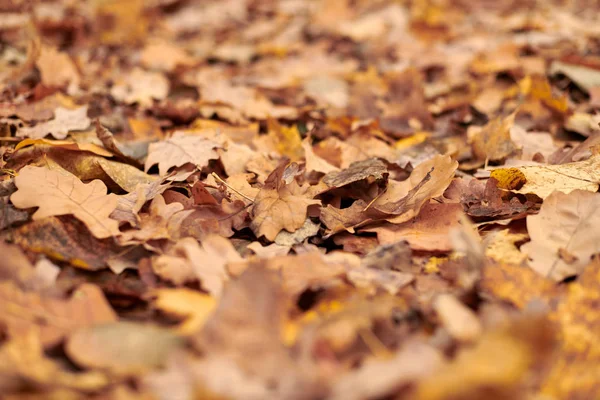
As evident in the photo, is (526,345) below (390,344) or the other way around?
the other way around

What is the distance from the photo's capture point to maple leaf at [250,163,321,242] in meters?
1.49

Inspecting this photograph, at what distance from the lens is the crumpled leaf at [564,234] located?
1256 mm

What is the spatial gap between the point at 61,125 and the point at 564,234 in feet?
5.91

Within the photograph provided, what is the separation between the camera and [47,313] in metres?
1.02

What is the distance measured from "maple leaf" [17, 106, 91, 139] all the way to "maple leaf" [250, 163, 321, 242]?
35.8 inches

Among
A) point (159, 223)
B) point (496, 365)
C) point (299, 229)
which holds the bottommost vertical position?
point (299, 229)

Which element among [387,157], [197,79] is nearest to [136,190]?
[387,157]

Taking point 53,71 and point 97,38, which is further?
point 97,38

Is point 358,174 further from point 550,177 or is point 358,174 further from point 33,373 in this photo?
point 33,373

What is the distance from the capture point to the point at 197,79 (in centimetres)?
292

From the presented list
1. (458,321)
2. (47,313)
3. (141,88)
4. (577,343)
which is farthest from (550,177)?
(141,88)

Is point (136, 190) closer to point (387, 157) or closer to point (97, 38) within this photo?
point (387, 157)

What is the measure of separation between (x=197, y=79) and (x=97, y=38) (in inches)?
46.1

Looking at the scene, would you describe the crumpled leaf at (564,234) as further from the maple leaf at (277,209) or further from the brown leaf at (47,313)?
the brown leaf at (47,313)
